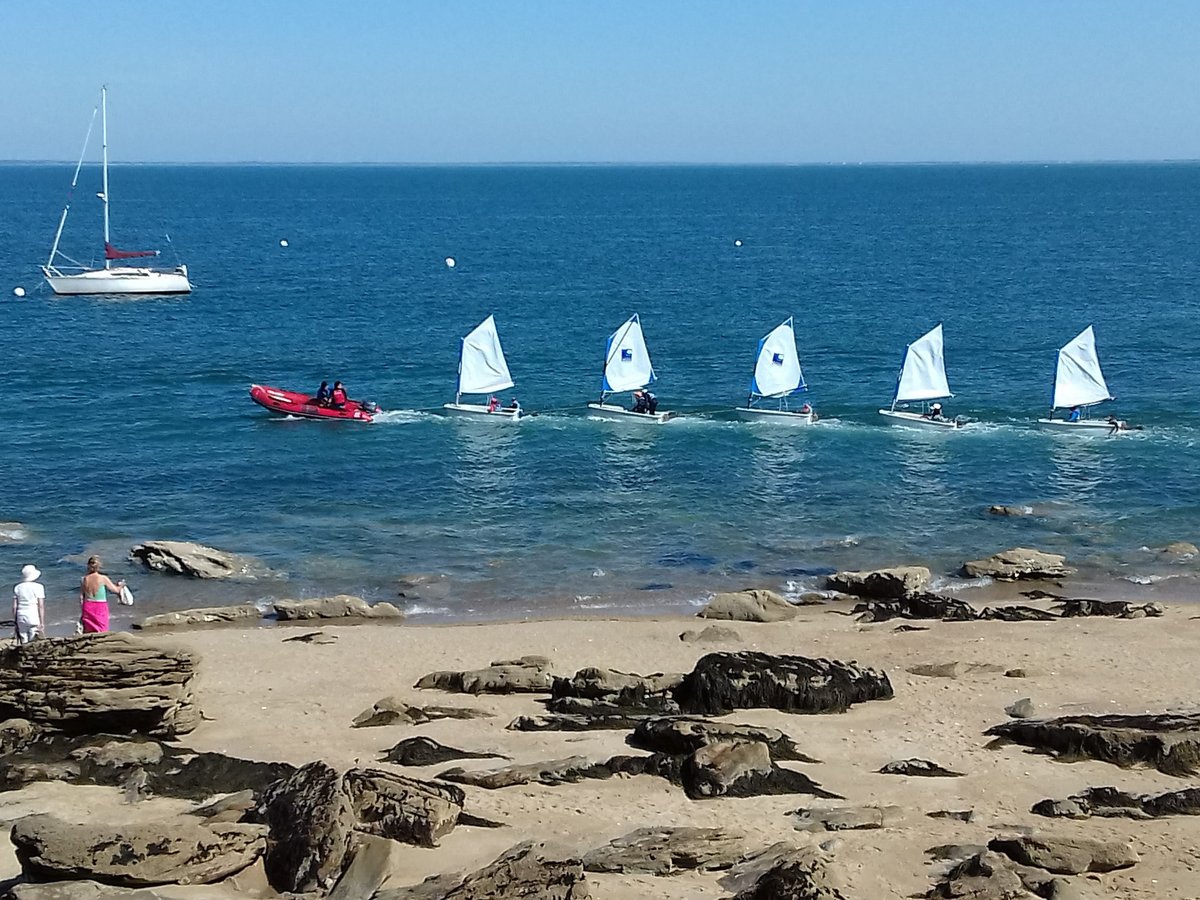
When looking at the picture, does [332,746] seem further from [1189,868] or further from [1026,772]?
[1189,868]

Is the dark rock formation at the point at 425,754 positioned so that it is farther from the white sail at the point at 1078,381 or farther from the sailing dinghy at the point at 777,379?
the white sail at the point at 1078,381

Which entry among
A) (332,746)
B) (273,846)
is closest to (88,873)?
(273,846)

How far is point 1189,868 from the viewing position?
1722 cm

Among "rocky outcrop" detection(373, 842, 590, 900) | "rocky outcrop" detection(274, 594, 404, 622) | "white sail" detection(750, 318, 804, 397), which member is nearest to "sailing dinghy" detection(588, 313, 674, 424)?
"white sail" detection(750, 318, 804, 397)

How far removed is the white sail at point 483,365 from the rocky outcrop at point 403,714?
36.6 m

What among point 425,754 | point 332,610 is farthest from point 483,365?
point 425,754

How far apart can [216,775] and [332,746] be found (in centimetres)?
242

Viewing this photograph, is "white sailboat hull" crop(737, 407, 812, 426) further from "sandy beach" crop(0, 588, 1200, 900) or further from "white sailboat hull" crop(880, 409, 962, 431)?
"sandy beach" crop(0, 588, 1200, 900)

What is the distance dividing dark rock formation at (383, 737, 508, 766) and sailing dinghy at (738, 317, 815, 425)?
1490 inches

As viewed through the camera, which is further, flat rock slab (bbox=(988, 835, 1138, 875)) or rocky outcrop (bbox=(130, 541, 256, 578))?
rocky outcrop (bbox=(130, 541, 256, 578))

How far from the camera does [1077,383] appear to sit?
56875mm

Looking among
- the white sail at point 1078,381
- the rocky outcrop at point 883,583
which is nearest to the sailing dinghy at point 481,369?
the white sail at point 1078,381

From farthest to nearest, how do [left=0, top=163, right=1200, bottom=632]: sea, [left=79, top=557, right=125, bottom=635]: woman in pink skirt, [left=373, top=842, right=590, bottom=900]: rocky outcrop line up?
[left=0, top=163, right=1200, bottom=632]: sea → [left=79, top=557, right=125, bottom=635]: woman in pink skirt → [left=373, top=842, right=590, bottom=900]: rocky outcrop

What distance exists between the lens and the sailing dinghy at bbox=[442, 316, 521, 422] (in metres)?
59.2
